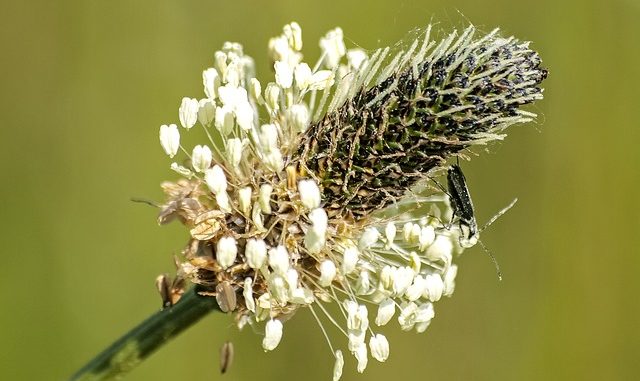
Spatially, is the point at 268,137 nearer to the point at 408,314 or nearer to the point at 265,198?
the point at 265,198

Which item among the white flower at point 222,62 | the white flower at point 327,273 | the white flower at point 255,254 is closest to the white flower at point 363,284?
the white flower at point 327,273

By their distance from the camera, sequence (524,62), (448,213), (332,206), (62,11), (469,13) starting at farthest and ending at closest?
(469,13) < (62,11) < (448,213) < (332,206) < (524,62)

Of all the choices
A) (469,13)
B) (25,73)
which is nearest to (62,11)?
(25,73)

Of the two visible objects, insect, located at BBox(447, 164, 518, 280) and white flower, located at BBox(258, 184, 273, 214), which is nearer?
white flower, located at BBox(258, 184, 273, 214)

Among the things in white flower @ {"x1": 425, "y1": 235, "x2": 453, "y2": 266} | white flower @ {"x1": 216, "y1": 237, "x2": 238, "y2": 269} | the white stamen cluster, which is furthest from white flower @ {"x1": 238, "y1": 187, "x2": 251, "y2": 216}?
white flower @ {"x1": 425, "y1": 235, "x2": 453, "y2": 266}

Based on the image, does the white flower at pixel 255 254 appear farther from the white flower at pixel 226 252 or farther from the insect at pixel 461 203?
the insect at pixel 461 203

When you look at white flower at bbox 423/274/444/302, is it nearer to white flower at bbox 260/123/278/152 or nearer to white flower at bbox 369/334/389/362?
white flower at bbox 369/334/389/362

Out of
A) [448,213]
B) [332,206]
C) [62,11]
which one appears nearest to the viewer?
[332,206]

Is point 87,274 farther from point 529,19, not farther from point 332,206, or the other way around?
point 529,19
